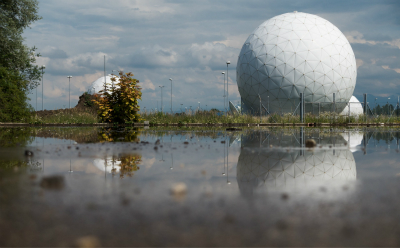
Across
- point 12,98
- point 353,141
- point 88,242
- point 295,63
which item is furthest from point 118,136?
point 295,63

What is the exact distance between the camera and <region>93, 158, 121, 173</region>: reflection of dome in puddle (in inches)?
174

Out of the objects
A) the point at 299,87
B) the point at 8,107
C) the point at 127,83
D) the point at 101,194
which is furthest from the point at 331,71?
the point at 101,194

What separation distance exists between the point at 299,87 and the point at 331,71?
2988 mm

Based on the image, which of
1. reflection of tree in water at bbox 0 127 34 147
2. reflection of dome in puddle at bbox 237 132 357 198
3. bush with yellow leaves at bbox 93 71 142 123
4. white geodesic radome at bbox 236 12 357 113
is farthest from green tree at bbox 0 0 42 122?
reflection of dome in puddle at bbox 237 132 357 198

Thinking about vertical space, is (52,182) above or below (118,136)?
below

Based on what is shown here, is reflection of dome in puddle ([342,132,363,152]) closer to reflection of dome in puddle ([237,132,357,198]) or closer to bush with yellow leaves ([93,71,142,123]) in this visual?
reflection of dome in puddle ([237,132,357,198])

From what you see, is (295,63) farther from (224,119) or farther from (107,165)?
(107,165)

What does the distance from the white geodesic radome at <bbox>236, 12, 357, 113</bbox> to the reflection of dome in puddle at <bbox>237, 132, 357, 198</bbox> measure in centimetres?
2324

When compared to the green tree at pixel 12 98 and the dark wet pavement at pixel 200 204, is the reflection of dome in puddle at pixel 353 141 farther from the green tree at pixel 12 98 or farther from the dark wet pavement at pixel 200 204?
the green tree at pixel 12 98

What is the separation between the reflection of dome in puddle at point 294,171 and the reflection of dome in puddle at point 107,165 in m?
1.57

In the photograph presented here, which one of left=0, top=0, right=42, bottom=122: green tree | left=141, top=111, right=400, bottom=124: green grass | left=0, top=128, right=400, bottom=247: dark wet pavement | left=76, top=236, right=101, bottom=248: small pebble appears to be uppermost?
left=0, top=0, right=42, bottom=122: green tree

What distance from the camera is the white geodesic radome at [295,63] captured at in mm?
28031

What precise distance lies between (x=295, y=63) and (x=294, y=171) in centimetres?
2510

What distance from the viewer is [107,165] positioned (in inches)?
187
